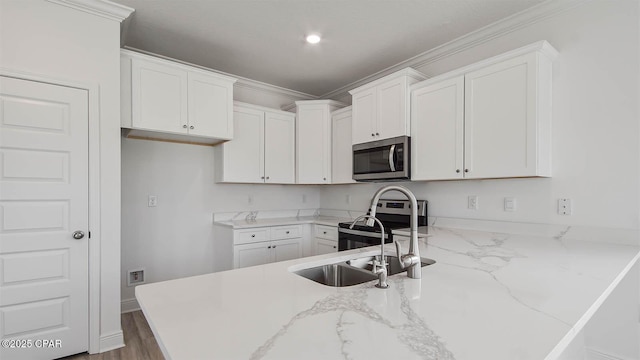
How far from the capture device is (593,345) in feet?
6.70

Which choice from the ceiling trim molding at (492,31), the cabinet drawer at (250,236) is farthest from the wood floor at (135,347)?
the ceiling trim molding at (492,31)

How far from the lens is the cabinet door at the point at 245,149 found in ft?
11.0

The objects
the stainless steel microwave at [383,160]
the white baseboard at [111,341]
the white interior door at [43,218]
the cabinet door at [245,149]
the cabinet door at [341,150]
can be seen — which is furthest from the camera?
the cabinet door at [341,150]

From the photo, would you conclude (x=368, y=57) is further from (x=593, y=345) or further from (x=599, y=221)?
(x=593, y=345)

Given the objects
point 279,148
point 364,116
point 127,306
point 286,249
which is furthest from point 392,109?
point 127,306

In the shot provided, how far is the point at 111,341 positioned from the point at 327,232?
2.10 m

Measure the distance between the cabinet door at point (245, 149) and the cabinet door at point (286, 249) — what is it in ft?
2.40

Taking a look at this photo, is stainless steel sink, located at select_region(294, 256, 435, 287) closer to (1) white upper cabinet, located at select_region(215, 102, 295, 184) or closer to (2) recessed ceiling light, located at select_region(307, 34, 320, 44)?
(2) recessed ceiling light, located at select_region(307, 34, 320, 44)

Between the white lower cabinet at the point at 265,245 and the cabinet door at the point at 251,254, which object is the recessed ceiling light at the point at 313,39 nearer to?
the white lower cabinet at the point at 265,245

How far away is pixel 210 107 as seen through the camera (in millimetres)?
2982

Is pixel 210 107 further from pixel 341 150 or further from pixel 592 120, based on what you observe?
pixel 592 120

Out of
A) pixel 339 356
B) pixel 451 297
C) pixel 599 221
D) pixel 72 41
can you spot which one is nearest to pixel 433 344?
pixel 339 356

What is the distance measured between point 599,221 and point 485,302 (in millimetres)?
1717

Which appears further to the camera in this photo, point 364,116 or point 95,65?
point 364,116
